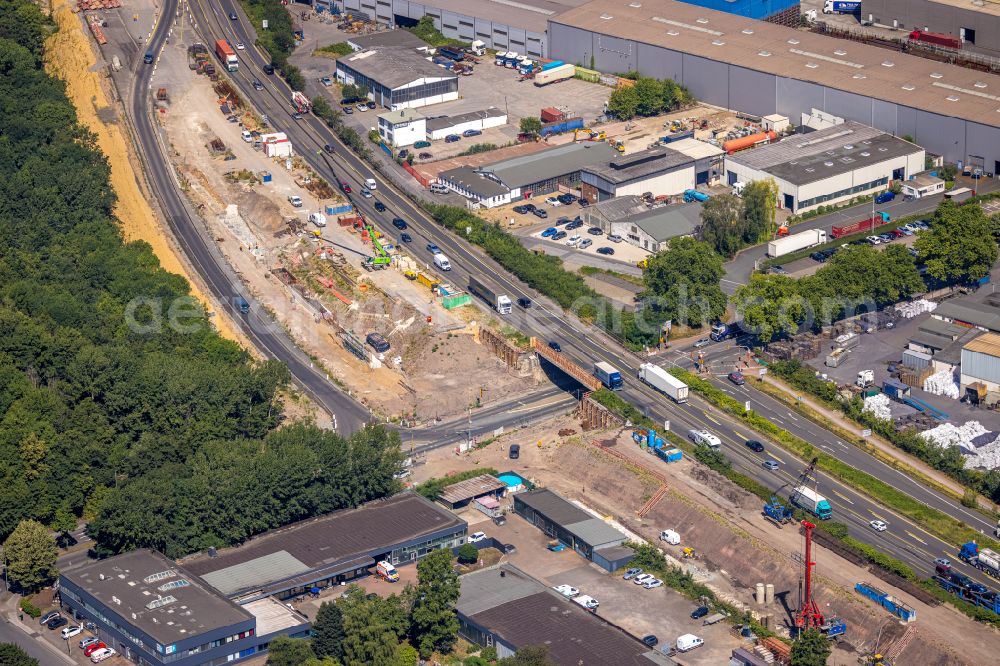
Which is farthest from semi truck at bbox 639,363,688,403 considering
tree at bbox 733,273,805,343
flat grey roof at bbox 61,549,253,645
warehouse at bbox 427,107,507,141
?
warehouse at bbox 427,107,507,141

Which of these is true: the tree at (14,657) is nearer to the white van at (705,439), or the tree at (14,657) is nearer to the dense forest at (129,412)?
the dense forest at (129,412)

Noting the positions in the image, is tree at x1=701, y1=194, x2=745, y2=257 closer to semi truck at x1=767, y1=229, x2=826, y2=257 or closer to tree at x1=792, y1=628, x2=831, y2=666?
Result: semi truck at x1=767, y1=229, x2=826, y2=257

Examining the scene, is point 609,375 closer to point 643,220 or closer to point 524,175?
point 643,220

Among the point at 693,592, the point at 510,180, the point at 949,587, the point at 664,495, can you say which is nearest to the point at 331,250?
the point at 510,180

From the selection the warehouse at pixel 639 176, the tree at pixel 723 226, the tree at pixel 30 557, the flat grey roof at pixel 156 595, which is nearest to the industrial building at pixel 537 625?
the flat grey roof at pixel 156 595

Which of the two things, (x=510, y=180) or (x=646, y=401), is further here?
(x=510, y=180)

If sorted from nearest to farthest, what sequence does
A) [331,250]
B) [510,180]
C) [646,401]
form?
[646,401]
[331,250]
[510,180]

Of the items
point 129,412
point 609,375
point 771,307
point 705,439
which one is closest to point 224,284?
point 129,412

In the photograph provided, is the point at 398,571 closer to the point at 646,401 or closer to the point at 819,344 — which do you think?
the point at 646,401
